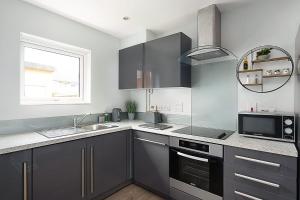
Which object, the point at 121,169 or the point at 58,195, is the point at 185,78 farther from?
the point at 58,195

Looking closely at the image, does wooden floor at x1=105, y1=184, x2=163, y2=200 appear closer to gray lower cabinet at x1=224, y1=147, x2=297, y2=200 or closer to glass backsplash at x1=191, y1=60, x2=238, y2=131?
gray lower cabinet at x1=224, y1=147, x2=297, y2=200

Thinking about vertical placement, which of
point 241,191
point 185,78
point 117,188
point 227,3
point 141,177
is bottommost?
point 117,188

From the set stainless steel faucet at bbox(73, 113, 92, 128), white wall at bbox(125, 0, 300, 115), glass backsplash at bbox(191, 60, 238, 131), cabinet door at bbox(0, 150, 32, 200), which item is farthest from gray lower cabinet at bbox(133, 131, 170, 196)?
cabinet door at bbox(0, 150, 32, 200)

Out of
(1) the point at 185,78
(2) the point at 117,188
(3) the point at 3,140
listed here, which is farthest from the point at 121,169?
(1) the point at 185,78

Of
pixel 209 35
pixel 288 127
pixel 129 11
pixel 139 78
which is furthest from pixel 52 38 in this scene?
pixel 288 127

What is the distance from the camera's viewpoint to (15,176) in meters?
1.34

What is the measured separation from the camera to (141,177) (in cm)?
225

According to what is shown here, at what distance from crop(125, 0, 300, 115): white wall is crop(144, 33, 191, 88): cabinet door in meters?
0.58

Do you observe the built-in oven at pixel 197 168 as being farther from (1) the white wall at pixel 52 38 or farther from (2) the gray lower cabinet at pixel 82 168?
(1) the white wall at pixel 52 38

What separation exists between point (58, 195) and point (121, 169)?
81 centimetres

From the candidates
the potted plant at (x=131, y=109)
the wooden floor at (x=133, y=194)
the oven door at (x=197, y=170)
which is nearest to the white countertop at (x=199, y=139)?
the oven door at (x=197, y=170)

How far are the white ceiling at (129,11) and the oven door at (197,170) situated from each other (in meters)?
1.73

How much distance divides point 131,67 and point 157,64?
0.55m

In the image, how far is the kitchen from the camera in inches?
57.6
